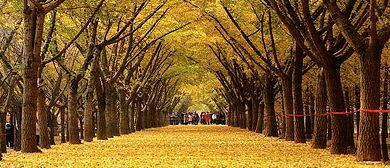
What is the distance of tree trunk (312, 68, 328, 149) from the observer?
66.8 feet

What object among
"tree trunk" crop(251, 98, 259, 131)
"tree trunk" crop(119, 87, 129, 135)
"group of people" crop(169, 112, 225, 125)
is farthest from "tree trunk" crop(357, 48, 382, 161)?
"group of people" crop(169, 112, 225, 125)

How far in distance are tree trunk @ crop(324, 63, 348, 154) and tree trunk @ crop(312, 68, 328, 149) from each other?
2.78 metres

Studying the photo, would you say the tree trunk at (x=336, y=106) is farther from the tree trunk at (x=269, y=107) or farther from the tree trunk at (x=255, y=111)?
the tree trunk at (x=255, y=111)

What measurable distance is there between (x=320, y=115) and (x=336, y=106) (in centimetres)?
312

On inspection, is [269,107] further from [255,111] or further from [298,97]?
[298,97]

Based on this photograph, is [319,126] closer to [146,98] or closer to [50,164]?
[50,164]

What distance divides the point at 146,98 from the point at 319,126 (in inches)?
1399

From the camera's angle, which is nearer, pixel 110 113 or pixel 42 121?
pixel 42 121

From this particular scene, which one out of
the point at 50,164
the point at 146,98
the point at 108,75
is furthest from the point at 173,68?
the point at 50,164

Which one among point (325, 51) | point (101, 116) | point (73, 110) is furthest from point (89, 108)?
point (325, 51)

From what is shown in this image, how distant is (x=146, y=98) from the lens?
181ft

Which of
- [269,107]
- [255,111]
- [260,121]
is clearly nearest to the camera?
[269,107]

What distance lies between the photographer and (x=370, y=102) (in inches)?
561

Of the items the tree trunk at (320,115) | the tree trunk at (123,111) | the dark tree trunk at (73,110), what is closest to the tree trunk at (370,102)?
the tree trunk at (320,115)
